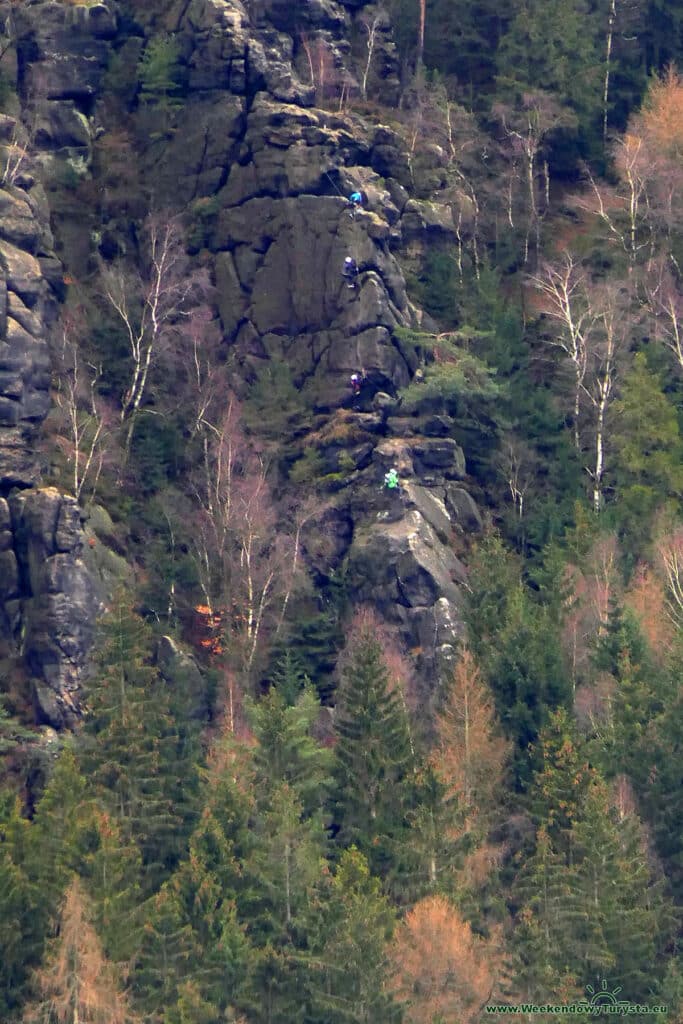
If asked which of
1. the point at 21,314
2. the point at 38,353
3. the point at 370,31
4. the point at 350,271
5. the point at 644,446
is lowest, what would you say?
the point at 644,446

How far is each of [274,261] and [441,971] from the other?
2667cm

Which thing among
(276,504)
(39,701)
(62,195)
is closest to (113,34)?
(62,195)

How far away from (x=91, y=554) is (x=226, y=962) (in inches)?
659

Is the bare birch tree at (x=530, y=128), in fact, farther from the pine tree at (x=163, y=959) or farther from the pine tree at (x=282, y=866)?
the pine tree at (x=163, y=959)

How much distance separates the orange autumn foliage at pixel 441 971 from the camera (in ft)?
150

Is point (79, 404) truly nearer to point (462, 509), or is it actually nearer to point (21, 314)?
point (21, 314)

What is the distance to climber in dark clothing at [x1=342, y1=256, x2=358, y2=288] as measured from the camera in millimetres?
65062

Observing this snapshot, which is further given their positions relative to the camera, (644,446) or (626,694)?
(644,446)

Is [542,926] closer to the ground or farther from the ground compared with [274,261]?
closer to the ground

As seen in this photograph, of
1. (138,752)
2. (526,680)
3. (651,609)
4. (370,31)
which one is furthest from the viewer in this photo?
(370,31)

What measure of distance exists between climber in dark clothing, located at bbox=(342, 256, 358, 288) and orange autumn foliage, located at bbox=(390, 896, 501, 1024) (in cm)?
2361

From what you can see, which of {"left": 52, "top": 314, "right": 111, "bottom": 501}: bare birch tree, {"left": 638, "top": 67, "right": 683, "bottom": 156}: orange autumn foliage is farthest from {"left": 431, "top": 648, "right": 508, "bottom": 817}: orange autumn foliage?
{"left": 638, "top": 67, "right": 683, "bottom": 156}: orange autumn foliage

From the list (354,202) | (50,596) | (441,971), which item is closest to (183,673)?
(50,596)

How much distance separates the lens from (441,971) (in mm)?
45969
